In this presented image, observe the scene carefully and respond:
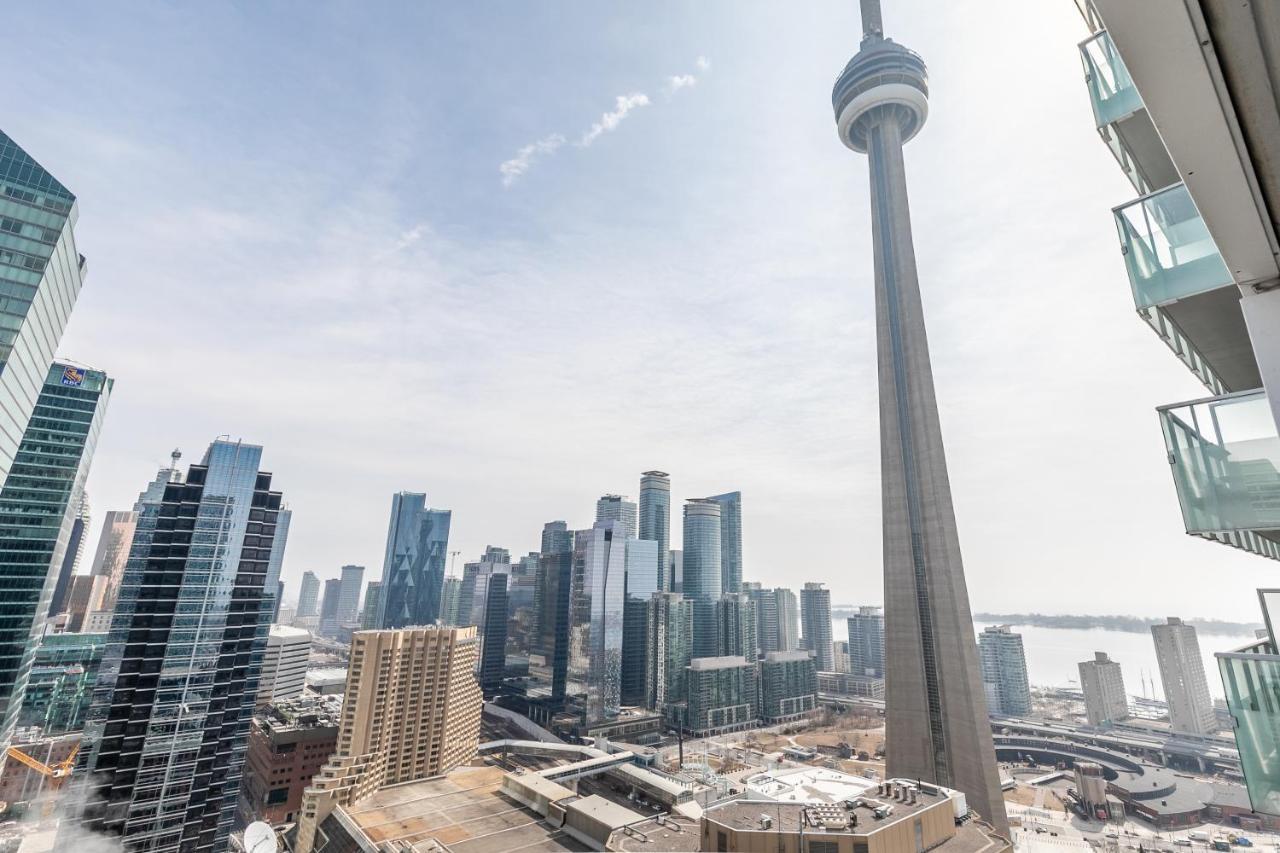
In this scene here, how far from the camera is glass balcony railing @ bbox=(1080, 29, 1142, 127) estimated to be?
14.4 ft

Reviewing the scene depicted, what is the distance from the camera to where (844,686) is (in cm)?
8981

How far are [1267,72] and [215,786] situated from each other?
46.5 m

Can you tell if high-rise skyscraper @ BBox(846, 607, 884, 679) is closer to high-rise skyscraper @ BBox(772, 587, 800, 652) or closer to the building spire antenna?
high-rise skyscraper @ BBox(772, 587, 800, 652)

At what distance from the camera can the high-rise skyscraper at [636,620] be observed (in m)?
74.2

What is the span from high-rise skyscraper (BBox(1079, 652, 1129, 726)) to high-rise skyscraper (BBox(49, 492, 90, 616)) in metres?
150

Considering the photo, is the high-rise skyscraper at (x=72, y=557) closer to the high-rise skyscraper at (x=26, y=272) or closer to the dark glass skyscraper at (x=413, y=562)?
the dark glass skyscraper at (x=413, y=562)

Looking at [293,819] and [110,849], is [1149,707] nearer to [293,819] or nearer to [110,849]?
[293,819]

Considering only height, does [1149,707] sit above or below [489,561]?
below

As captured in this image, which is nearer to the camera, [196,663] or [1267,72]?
[1267,72]

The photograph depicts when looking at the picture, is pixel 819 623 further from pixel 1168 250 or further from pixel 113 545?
pixel 113 545

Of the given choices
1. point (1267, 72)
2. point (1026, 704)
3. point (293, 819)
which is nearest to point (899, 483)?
point (1267, 72)

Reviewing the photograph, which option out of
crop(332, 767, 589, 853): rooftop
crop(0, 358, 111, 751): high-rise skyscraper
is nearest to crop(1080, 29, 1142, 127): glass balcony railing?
crop(332, 767, 589, 853): rooftop

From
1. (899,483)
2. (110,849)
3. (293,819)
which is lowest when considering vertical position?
(293,819)

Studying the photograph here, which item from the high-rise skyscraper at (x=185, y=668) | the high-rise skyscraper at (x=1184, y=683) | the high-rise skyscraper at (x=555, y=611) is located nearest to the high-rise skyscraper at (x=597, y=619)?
the high-rise skyscraper at (x=555, y=611)
